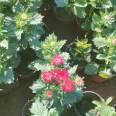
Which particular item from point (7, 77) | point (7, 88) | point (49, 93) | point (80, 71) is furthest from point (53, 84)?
point (80, 71)

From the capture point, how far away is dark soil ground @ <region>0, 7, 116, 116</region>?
261cm

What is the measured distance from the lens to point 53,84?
2166 mm

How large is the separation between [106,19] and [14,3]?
1.92ft

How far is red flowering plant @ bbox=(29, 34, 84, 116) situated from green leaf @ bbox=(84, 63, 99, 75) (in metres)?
0.28

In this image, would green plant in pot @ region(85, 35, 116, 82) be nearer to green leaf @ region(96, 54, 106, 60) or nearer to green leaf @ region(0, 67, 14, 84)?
green leaf @ region(96, 54, 106, 60)

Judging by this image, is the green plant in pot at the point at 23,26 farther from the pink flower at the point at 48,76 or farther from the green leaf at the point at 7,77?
the pink flower at the point at 48,76

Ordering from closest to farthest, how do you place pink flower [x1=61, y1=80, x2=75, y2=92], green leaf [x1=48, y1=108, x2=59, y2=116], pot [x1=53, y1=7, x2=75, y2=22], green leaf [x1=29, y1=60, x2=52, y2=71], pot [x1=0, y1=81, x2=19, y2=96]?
pink flower [x1=61, y1=80, x2=75, y2=92]
green leaf [x1=48, y1=108, x2=59, y2=116]
green leaf [x1=29, y1=60, x2=52, y2=71]
pot [x1=0, y1=81, x2=19, y2=96]
pot [x1=53, y1=7, x2=75, y2=22]

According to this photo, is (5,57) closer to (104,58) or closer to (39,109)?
(39,109)

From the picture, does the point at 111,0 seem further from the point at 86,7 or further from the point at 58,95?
the point at 58,95

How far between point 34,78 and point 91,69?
0.37m

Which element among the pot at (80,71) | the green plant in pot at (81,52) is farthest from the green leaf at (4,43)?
the pot at (80,71)

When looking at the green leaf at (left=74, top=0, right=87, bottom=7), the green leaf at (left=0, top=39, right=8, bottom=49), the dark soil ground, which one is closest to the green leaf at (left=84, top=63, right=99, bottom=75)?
the dark soil ground

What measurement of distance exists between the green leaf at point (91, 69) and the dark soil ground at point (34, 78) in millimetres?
136

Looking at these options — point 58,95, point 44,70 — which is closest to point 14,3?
point 44,70
